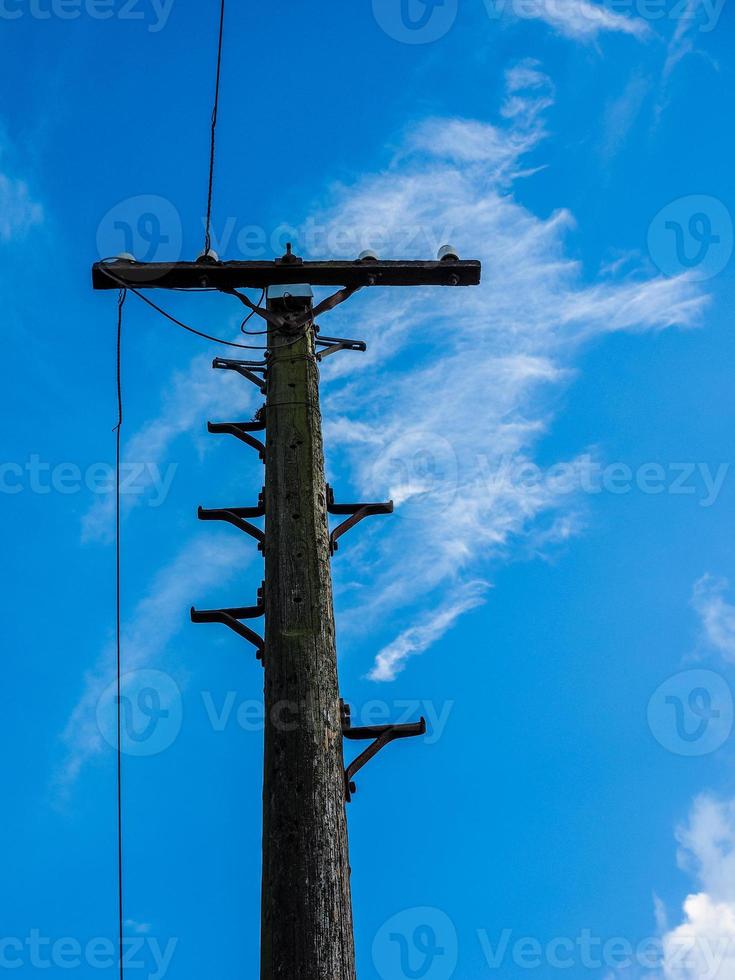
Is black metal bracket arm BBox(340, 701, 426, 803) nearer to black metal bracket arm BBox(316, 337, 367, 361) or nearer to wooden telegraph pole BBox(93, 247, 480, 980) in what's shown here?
wooden telegraph pole BBox(93, 247, 480, 980)

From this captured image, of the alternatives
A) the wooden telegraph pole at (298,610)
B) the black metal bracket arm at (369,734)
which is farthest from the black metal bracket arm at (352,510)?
the black metal bracket arm at (369,734)

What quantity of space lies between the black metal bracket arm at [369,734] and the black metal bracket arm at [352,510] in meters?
0.99

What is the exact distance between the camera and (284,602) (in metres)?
4.09

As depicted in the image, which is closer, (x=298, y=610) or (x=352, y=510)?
(x=298, y=610)

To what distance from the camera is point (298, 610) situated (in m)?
4.05

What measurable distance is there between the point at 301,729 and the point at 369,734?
66 centimetres

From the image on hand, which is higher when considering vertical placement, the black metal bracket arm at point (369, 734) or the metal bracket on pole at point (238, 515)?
the metal bracket on pole at point (238, 515)

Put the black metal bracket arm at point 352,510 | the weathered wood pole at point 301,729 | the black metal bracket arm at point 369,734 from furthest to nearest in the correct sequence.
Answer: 1. the black metal bracket arm at point 352,510
2. the black metal bracket arm at point 369,734
3. the weathered wood pole at point 301,729

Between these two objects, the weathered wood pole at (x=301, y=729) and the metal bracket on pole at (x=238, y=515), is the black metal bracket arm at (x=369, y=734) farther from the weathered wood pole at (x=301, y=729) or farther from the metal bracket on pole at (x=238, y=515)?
the metal bracket on pole at (x=238, y=515)

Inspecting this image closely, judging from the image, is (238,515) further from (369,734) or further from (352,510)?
(369,734)

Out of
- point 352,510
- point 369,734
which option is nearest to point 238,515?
point 352,510

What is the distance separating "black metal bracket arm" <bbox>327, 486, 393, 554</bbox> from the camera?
4852 mm

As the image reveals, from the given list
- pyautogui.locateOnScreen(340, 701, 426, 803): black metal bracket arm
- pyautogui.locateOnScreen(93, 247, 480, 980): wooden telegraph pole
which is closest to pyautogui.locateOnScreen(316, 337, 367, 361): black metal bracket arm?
pyautogui.locateOnScreen(93, 247, 480, 980): wooden telegraph pole

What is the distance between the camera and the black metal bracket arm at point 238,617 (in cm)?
448
